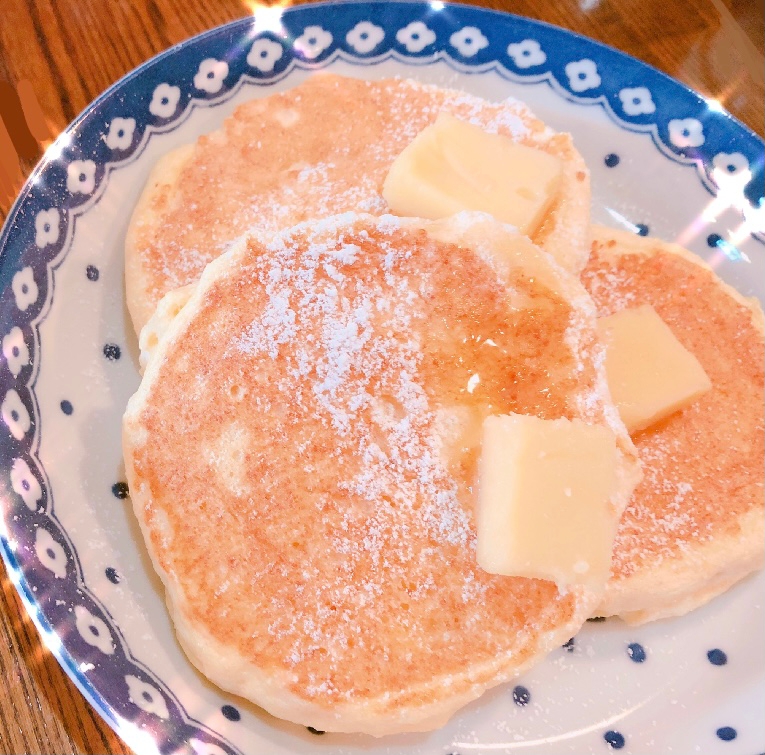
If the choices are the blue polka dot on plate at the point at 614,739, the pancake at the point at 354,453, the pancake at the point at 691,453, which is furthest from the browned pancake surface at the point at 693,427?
the blue polka dot on plate at the point at 614,739

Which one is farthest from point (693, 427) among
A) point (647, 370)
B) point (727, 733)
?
point (727, 733)

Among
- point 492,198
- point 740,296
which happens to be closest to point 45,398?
point 492,198

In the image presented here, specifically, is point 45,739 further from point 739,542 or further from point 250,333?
point 739,542

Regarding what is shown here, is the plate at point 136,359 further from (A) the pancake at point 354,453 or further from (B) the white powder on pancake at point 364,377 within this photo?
(B) the white powder on pancake at point 364,377

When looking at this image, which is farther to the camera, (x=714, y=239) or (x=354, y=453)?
(x=714, y=239)

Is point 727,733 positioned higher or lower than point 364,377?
lower

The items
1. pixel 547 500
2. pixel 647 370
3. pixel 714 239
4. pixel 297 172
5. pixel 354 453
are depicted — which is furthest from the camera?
pixel 714 239

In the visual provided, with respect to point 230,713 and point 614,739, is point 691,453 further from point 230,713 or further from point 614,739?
point 230,713
